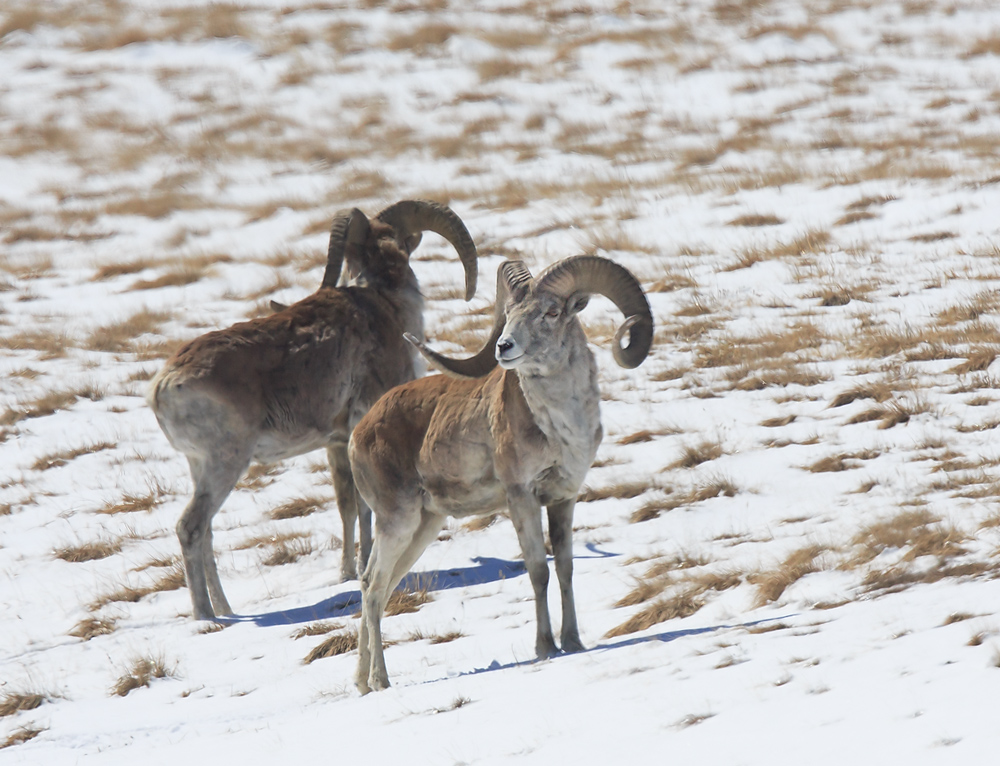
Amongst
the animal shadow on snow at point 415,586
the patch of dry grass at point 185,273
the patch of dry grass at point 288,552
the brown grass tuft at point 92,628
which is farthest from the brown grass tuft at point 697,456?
the patch of dry grass at point 185,273

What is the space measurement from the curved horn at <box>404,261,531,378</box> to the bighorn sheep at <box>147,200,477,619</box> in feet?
8.94

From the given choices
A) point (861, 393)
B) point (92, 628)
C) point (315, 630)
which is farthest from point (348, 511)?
point (861, 393)

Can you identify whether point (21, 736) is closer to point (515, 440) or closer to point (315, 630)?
point (315, 630)

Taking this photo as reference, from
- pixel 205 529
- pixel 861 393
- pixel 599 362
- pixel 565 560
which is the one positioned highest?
pixel 599 362

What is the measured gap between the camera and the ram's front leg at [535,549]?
6688 mm

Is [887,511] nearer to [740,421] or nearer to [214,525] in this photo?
[740,421]

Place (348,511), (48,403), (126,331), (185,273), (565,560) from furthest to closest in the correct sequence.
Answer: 1. (185,273)
2. (126,331)
3. (48,403)
4. (348,511)
5. (565,560)

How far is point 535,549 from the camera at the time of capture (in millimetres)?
6777

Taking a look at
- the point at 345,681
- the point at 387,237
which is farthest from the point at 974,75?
the point at 345,681

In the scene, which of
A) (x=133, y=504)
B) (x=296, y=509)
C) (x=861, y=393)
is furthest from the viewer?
(x=133, y=504)

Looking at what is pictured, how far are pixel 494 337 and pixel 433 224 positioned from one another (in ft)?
12.0

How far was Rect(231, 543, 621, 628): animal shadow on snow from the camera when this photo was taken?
868 cm

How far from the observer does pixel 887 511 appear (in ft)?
26.4

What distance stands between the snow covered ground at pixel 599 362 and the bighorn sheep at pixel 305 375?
742 mm
